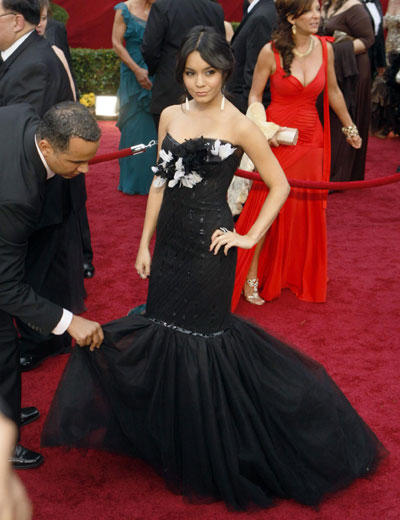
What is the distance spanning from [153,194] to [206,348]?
2.33 feet

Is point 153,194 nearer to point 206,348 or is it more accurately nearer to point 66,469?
point 206,348

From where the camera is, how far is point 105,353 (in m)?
2.81

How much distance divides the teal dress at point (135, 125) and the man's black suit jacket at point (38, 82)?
328 centimetres

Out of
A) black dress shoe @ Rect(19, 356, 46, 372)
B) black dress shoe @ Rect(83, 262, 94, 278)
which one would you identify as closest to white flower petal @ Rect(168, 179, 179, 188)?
black dress shoe @ Rect(19, 356, 46, 372)

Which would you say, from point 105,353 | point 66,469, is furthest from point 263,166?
point 66,469

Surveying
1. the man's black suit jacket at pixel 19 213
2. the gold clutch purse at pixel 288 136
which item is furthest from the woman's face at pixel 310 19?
the man's black suit jacket at pixel 19 213

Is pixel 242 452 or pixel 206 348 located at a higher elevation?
pixel 206 348

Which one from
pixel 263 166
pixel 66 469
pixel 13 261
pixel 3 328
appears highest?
pixel 263 166

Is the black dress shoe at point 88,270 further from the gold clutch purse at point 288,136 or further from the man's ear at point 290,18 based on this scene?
the man's ear at point 290,18

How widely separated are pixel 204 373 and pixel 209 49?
1.26 meters

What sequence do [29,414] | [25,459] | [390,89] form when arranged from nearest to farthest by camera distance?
[25,459], [29,414], [390,89]

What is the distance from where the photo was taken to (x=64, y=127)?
2414mm

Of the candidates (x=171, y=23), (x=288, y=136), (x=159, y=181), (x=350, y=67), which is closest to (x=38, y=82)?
(x=159, y=181)

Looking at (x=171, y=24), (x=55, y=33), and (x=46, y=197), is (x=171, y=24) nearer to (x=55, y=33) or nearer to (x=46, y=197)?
(x=55, y=33)
